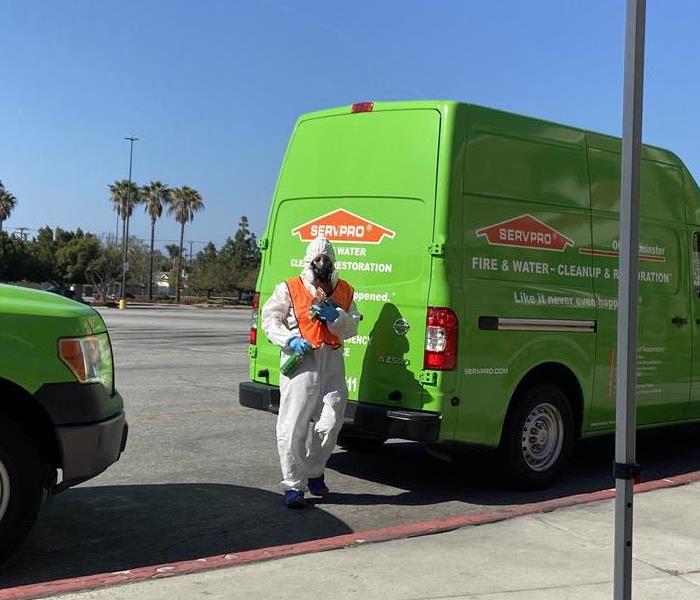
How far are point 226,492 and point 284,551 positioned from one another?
162 cm

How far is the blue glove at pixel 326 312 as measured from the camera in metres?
5.82

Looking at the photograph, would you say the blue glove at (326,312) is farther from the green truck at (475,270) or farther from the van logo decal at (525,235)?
the van logo decal at (525,235)

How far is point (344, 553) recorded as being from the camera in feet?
15.8

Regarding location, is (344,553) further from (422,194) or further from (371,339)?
(422,194)

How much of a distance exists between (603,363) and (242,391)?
3.08 m

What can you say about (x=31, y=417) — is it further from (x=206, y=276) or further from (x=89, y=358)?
(x=206, y=276)

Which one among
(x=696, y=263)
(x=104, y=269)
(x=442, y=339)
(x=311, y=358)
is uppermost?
(x=104, y=269)

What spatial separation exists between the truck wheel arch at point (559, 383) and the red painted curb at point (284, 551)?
0.69 metres

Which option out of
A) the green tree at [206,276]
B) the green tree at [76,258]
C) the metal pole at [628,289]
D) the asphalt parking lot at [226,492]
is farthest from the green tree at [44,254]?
the metal pole at [628,289]

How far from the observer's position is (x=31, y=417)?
4.36 metres

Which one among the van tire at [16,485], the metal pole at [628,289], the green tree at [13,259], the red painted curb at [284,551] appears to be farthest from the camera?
the green tree at [13,259]

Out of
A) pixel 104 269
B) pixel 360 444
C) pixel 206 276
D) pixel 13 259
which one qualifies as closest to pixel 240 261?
pixel 206 276

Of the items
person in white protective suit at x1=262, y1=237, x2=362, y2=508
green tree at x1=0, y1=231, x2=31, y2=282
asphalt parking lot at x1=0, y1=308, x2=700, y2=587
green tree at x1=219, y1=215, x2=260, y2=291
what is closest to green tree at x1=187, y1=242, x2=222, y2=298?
green tree at x1=219, y1=215, x2=260, y2=291

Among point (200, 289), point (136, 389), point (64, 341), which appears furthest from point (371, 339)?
point (200, 289)
